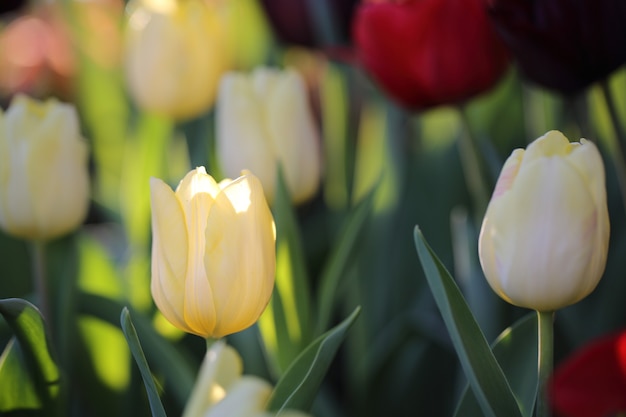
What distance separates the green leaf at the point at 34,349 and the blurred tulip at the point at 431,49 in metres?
0.36

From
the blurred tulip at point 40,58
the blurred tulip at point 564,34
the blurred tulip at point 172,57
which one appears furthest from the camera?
the blurred tulip at point 40,58

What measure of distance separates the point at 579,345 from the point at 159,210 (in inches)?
15.4

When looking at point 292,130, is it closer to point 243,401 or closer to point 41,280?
point 41,280

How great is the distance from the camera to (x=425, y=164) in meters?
0.96

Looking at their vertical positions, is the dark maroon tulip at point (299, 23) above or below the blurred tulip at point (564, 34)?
below

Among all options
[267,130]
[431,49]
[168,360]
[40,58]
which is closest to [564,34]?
[431,49]

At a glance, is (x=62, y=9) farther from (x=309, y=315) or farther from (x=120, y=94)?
(x=309, y=315)

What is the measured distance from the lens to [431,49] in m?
0.72

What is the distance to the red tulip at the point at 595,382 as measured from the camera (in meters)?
0.34

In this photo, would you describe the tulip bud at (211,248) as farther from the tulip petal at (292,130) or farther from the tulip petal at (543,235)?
the tulip petal at (292,130)

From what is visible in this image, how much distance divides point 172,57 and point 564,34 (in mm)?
401

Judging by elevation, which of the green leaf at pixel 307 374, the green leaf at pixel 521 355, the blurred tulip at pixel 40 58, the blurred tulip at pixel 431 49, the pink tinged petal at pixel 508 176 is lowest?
the blurred tulip at pixel 40 58

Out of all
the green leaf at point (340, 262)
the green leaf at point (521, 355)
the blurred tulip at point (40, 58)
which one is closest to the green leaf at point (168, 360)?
the green leaf at point (340, 262)

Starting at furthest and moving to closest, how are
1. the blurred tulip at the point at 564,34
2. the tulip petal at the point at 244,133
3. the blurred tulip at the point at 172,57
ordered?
1. the blurred tulip at the point at 172,57
2. the tulip petal at the point at 244,133
3. the blurred tulip at the point at 564,34
